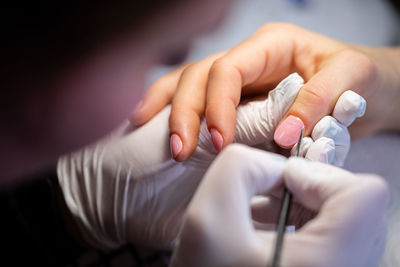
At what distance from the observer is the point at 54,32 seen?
33 centimetres

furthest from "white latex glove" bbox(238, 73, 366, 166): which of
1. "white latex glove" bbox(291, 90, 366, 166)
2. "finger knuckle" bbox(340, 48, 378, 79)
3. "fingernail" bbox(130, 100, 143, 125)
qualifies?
"fingernail" bbox(130, 100, 143, 125)

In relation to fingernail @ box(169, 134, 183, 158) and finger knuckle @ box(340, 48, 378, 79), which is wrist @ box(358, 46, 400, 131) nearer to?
finger knuckle @ box(340, 48, 378, 79)

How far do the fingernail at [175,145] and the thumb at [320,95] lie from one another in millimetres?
163

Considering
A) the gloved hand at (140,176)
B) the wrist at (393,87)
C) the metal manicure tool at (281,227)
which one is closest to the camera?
the metal manicure tool at (281,227)

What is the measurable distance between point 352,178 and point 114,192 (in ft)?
1.47

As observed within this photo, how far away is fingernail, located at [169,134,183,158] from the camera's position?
1.91 ft

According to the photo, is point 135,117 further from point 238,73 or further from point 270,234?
point 270,234

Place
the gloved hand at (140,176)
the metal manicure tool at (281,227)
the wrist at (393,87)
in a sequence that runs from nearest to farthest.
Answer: the metal manicure tool at (281,227), the gloved hand at (140,176), the wrist at (393,87)

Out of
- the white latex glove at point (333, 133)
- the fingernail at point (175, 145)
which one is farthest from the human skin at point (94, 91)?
the white latex glove at point (333, 133)

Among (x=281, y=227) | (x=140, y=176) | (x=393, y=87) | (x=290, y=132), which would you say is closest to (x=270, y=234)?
(x=281, y=227)

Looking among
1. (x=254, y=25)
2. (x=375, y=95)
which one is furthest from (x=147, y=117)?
(x=254, y=25)

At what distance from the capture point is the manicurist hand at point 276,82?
1.84 ft

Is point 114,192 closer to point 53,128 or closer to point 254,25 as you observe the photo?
point 53,128

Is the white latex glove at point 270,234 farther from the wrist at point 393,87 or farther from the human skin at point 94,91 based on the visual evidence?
the wrist at point 393,87
